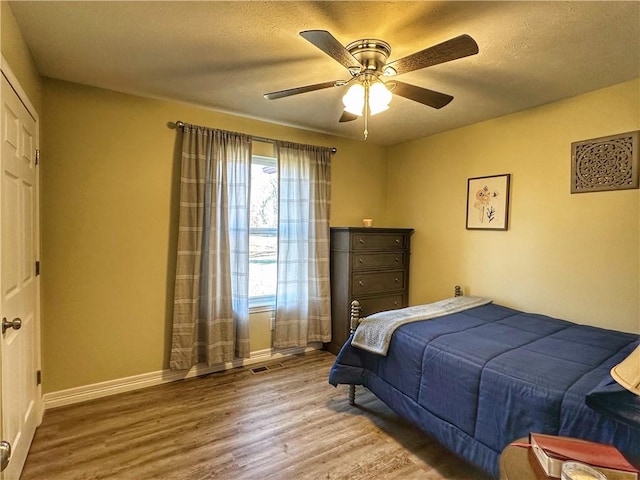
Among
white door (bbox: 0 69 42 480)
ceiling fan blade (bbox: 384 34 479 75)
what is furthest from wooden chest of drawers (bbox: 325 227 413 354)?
white door (bbox: 0 69 42 480)

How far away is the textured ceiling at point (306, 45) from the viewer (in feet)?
5.24

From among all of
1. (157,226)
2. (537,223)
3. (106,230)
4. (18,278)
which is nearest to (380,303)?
(537,223)

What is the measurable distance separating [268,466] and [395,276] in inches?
93.4

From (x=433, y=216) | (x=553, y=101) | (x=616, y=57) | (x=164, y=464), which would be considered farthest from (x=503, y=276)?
(x=164, y=464)

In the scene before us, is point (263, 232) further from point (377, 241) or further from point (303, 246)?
A: point (377, 241)

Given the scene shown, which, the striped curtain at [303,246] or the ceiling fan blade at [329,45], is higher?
the ceiling fan blade at [329,45]

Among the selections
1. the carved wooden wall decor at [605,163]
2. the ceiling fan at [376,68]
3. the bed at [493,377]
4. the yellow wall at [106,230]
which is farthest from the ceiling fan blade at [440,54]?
the yellow wall at [106,230]

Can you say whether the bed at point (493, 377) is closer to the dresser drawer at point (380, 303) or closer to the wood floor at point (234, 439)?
the wood floor at point (234, 439)

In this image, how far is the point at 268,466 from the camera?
1901 millimetres

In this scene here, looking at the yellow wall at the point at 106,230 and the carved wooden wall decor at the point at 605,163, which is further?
the yellow wall at the point at 106,230

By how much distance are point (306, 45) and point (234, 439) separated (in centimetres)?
250

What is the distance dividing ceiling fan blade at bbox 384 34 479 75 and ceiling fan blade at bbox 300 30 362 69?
0.76 ft

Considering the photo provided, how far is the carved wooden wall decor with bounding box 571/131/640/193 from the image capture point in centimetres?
229

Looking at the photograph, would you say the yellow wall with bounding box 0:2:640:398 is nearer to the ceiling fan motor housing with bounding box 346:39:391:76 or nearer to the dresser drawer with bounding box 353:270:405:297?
the dresser drawer with bounding box 353:270:405:297
